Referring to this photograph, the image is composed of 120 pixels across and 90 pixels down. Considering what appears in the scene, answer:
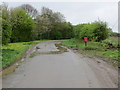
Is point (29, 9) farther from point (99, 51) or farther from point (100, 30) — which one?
point (99, 51)

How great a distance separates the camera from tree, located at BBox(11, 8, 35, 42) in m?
36.4

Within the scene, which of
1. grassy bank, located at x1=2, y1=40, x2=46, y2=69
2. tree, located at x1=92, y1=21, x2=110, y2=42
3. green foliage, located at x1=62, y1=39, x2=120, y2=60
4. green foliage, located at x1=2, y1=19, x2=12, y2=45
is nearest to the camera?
grassy bank, located at x1=2, y1=40, x2=46, y2=69

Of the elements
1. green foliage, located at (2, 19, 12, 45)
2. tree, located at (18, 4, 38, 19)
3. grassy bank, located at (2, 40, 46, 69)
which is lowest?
grassy bank, located at (2, 40, 46, 69)

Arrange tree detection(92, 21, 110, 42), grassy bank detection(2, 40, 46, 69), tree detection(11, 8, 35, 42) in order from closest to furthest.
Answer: grassy bank detection(2, 40, 46, 69) → tree detection(92, 21, 110, 42) → tree detection(11, 8, 35, 42)

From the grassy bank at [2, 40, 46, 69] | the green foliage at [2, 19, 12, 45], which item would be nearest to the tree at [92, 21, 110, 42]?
the grassy bank at [2, 40, 46, 69]

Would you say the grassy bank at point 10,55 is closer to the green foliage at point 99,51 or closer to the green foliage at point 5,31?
the green foliage at point 5,31

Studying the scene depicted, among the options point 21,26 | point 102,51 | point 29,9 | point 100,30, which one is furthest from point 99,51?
point 29,9

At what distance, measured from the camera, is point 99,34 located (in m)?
22.5

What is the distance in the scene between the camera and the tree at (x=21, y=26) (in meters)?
36.4

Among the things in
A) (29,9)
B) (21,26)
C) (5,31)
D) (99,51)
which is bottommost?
(99,51)

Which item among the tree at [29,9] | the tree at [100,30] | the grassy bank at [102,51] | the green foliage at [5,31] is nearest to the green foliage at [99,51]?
the grassy bank at [102,51]

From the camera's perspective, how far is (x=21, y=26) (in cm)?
3912

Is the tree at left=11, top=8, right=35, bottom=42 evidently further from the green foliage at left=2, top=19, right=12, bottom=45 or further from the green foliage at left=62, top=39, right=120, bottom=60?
the green foliage at left=62, top=39, right=120, bottom=60

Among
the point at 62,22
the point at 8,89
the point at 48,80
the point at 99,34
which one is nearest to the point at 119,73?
the point at 48,80
